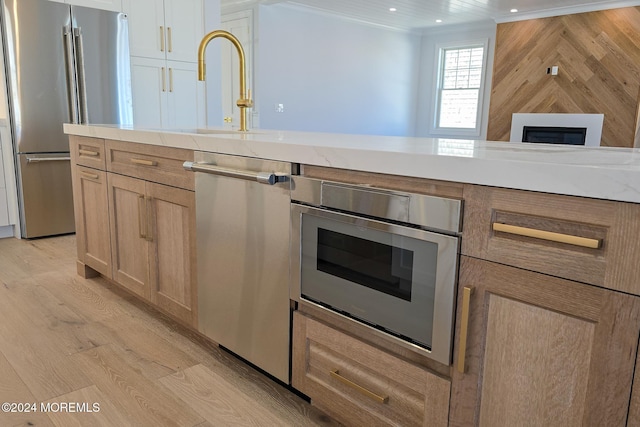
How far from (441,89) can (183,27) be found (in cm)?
511

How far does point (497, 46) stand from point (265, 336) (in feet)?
19.1

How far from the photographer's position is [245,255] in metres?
1.75

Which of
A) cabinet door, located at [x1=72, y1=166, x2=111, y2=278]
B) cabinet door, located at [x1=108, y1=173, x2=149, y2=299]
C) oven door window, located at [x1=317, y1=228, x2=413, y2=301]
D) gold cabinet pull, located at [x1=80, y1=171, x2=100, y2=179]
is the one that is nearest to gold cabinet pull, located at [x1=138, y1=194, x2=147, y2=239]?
cabinet door, located at [x1=108, y1=173, x2=149, y2=299]

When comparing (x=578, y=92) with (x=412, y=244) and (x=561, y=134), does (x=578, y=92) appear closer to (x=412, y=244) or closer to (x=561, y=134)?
(x=561, y=134)

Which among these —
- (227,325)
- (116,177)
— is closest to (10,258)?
(116,177)

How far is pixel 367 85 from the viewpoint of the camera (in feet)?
25.5

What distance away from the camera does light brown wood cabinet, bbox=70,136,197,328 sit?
6.71 feet

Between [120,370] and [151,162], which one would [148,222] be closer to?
[151,162]

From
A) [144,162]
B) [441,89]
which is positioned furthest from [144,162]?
[441,89]

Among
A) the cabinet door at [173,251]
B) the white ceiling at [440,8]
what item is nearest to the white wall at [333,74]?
the white ceiling at [440,8]

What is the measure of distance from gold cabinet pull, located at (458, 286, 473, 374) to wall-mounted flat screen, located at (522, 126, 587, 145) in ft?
17.5

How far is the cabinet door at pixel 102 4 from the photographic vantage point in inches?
153

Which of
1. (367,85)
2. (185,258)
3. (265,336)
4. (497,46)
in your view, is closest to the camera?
(265,336)

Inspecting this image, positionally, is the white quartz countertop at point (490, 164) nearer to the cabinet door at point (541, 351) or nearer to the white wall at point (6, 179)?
the cabinet door at point (541, 351)
